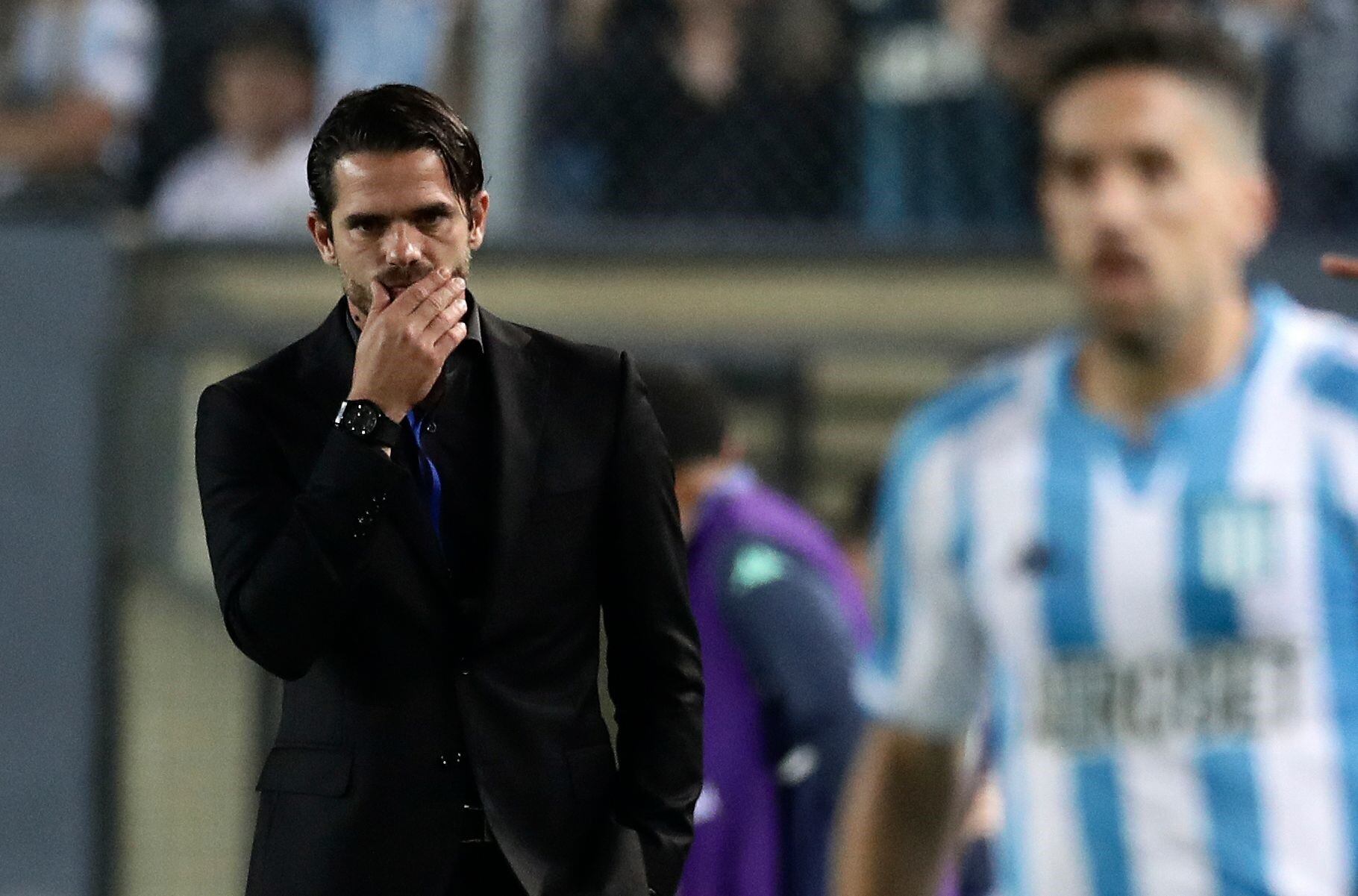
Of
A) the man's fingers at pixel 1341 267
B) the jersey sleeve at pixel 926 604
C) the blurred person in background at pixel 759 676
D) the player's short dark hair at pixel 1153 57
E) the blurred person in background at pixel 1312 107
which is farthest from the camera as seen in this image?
the blurred person in background at pixel 1312 107

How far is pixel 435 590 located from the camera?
0.95 metres

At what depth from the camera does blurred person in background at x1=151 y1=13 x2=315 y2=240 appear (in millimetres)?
5238

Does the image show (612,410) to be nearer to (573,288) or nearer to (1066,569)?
(1066,569)

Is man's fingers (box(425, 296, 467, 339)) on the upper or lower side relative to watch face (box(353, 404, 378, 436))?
upper

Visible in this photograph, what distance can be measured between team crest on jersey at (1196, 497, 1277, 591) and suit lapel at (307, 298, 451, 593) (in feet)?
4.71

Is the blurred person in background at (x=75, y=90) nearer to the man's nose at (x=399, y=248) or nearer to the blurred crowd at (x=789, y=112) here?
the blurred crowd at (x=789, y=112)

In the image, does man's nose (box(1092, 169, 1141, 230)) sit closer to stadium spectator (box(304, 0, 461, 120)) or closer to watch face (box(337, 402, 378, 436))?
watch face (box(337, 402, 378, 436))

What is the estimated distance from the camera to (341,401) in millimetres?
932

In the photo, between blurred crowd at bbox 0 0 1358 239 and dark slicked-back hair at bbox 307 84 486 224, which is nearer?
dark slicked-back hair at bbox 307 84 486 224

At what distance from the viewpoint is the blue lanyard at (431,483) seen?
0.94 metres

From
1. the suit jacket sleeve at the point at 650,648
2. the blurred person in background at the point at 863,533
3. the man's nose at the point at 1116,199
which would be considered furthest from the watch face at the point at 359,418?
the blurred person in background at the point at 863,533

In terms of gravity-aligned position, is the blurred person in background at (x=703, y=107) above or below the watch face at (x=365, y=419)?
below

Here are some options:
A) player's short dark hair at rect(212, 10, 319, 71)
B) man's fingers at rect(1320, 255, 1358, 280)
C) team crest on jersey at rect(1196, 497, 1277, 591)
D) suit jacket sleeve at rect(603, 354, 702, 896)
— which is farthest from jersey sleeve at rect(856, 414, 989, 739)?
player's short dark hair at rect(212, 10, 319, 71)

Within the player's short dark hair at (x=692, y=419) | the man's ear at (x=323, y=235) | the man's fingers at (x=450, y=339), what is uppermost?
the man's ear at (x=323, y=235)
